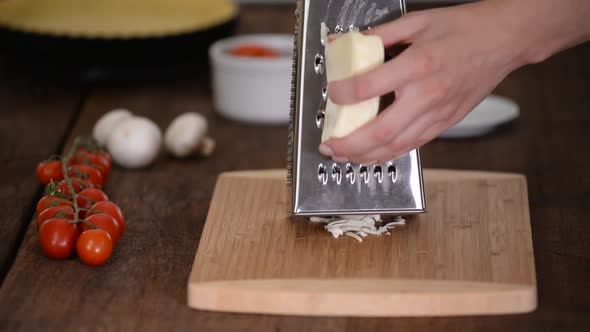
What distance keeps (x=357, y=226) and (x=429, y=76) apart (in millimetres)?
323

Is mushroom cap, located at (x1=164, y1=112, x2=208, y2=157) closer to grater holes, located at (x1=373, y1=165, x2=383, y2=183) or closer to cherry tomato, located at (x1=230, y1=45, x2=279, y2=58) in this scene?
cherry tomato, located at (x1=230, y1=45, x2=279, y2=58)

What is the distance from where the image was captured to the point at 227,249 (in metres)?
1.39

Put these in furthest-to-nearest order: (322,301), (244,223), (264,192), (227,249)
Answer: (264,192)
(244,223)
(227,249)
(322,301)

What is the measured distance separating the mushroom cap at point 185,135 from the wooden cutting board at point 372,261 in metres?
0.29

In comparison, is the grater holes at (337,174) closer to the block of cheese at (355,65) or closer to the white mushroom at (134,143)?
the block of cheese at (355,65)

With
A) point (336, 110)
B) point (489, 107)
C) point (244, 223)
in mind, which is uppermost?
point (336, 110)

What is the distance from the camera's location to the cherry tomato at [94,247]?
1373 millimetres

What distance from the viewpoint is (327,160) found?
1.45 metres

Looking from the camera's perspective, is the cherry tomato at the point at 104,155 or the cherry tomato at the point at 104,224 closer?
the cherry tomato at the point at 104,224

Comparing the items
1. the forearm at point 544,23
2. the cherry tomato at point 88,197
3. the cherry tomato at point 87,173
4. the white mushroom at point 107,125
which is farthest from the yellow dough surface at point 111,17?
the forearm at point 544,23

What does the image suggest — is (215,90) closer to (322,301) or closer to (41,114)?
(41,114)

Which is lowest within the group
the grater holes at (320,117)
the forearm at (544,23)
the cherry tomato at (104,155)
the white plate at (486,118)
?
the white plate at (486,118)

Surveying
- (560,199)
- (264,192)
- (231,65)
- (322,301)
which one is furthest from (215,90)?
(322,301)

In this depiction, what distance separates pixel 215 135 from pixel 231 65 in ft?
0.55
